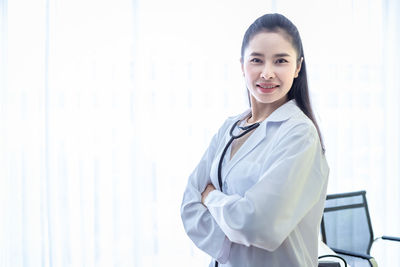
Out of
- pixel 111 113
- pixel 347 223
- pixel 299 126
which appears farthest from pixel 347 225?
pixel 111 113

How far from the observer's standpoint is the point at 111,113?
234cm

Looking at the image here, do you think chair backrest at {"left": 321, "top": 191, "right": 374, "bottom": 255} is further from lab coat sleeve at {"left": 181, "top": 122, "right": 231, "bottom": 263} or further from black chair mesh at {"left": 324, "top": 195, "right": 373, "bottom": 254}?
lab coat sleeve at {"left": 181, "top": 122, "right": 231, "bottom": 263}

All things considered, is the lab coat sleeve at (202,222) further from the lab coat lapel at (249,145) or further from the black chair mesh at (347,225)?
the black chair mesh at (347,225)

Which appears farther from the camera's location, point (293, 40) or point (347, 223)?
point (347, 223)

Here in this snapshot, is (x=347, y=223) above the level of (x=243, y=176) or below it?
below

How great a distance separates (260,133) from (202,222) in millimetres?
326

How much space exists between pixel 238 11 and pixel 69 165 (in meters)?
1.58

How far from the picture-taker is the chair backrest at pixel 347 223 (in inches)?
85.0

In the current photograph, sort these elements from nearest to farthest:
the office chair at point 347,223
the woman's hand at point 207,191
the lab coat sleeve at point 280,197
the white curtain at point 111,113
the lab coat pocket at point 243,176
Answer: the lab coat sleeve at point 280,197
the lab coat pocket at point 243,176
the woman's hand at point 207,191
the office chair at point 347,223
the white curtain at point 111,113

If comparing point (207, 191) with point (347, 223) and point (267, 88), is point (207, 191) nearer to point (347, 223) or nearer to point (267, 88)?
point (267, 88)

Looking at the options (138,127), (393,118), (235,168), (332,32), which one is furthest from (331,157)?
(235,168)

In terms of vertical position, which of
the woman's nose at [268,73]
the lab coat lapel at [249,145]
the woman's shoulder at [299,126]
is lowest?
the lab coat lapel at [249,145]

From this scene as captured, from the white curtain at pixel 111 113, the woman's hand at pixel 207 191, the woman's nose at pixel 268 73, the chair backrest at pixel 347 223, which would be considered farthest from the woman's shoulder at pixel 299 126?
the white curtain at pixel 111 113

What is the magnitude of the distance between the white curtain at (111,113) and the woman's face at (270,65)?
54.6 inches
